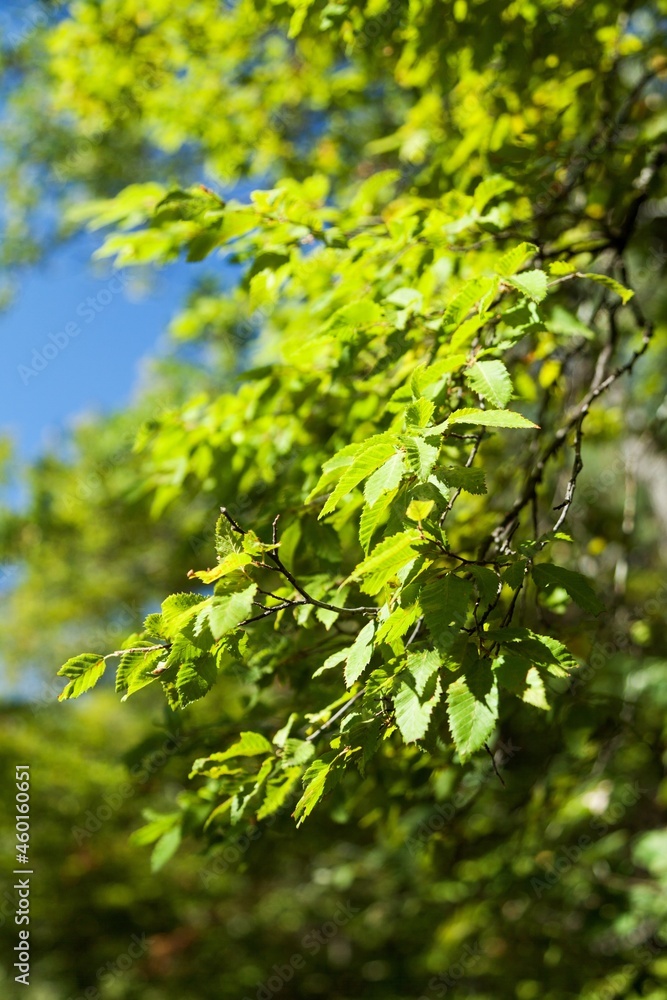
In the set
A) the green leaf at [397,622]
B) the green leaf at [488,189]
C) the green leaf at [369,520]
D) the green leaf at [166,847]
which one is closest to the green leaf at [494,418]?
the green leaf at [369,520]

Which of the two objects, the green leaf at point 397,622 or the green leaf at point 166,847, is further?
the green leaf at point 166,847

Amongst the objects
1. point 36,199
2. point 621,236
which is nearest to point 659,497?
point 621,236

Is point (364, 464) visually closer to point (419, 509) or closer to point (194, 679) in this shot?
point (419, 509)

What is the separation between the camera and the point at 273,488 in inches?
99.3

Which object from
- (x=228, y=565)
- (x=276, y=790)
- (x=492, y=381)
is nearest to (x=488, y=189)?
(x=492, y=381)

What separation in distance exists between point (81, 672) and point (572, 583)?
0.90 metres

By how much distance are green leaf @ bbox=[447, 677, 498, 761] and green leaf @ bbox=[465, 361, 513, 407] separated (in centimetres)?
53

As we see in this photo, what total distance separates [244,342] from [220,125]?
2.63 metres

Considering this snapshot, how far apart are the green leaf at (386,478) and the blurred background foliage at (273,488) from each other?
101cm

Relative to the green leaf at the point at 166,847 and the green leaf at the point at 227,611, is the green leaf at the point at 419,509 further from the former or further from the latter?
the green leaf at the point at 166,847

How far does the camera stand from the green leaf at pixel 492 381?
1365 millimetres

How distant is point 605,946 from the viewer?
4.76 metres

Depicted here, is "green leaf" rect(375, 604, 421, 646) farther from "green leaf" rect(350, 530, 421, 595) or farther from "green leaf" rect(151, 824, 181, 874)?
"green leaf" rect(151, 824, 181, 874)

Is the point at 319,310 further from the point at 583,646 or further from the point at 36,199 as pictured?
the point at 36,199
